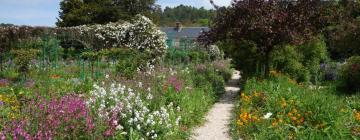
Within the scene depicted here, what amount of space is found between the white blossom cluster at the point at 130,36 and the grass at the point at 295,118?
9589 millimetres

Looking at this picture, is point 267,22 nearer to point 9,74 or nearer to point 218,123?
point 218,123

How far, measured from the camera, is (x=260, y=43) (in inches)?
599

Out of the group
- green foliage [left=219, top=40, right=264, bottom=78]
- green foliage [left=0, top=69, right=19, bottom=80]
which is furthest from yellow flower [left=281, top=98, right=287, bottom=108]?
green foliage [left=0, top=69, right=19, bottom=80]

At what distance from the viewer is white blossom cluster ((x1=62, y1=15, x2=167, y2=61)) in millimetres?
20109

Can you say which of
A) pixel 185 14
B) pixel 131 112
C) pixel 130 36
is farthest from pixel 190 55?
pixel 185 14

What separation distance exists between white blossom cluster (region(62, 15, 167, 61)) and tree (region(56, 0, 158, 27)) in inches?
698

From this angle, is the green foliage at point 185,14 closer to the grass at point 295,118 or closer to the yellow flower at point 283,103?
the grass at point 295,118

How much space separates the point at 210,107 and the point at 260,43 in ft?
11.8

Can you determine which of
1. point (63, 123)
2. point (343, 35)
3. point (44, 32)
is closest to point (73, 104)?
point (63, 123)

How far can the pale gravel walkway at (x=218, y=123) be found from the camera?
8.80 metres

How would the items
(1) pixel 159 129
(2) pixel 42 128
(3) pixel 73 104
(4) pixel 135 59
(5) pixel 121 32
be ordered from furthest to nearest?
1. (5) pixel 121 32
2. (4) pixel 135 59
3. (1) pixel 159 129
4. (3) pixel 73 104
5. (2) pixel 42 128

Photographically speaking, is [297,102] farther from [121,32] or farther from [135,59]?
[121,32]

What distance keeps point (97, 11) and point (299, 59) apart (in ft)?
103

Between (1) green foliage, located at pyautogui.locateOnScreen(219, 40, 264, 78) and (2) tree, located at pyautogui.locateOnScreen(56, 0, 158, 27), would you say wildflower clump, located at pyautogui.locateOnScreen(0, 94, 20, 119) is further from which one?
(2) tree, located at pyautogui.locateOnScreen(56, 0, 158, 27)
